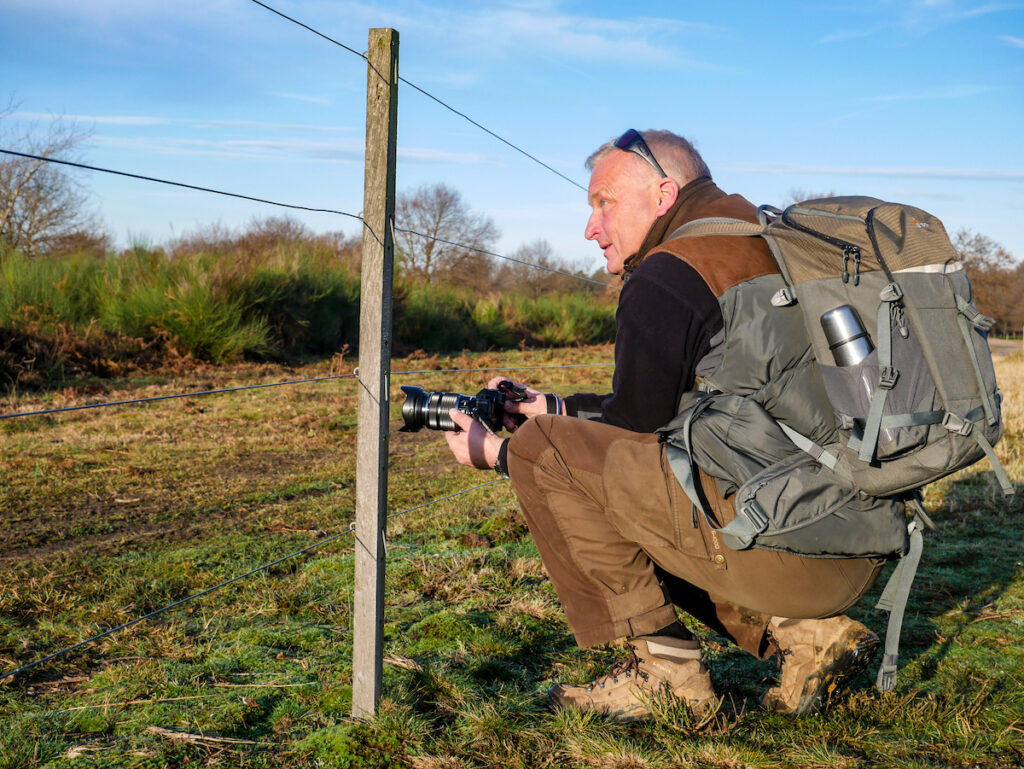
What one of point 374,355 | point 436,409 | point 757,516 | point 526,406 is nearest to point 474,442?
point 436,409

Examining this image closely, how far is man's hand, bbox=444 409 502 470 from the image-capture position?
2.66 metres

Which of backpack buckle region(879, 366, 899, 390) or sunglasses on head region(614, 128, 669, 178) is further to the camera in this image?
sunglasses on head region(614, 128, 669, 178)

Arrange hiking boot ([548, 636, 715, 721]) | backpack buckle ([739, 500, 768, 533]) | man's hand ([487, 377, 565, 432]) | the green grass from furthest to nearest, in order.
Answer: the green grass < man's hand ([487, 377, 565, 432]) < hiking boot ([548, 636, 715, 721]) < backpack buckle ([739, 500, 768, 533])

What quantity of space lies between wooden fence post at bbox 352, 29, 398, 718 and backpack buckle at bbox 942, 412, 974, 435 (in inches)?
54.7

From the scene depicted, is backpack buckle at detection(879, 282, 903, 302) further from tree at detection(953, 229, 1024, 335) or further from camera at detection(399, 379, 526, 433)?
tree at detection(953, 229, 1024, 335)

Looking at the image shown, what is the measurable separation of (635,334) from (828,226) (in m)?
0.57

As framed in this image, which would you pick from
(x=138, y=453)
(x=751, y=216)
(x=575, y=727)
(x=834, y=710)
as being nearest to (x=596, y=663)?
(x=575, y=727)

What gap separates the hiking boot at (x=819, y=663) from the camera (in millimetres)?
2525

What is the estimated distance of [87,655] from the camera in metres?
2.87

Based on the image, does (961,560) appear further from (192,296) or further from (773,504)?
(192,296)

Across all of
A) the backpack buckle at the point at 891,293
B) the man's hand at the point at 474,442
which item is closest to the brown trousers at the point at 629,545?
the man's hand at the point at 474,442

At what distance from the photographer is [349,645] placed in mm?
2951

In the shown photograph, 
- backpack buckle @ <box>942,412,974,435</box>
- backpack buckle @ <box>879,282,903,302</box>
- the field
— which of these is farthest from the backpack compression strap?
backpack buckle @ <box>879,282,903,302</box>

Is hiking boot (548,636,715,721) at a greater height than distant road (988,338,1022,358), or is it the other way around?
distant road (988,338,1022,358)
